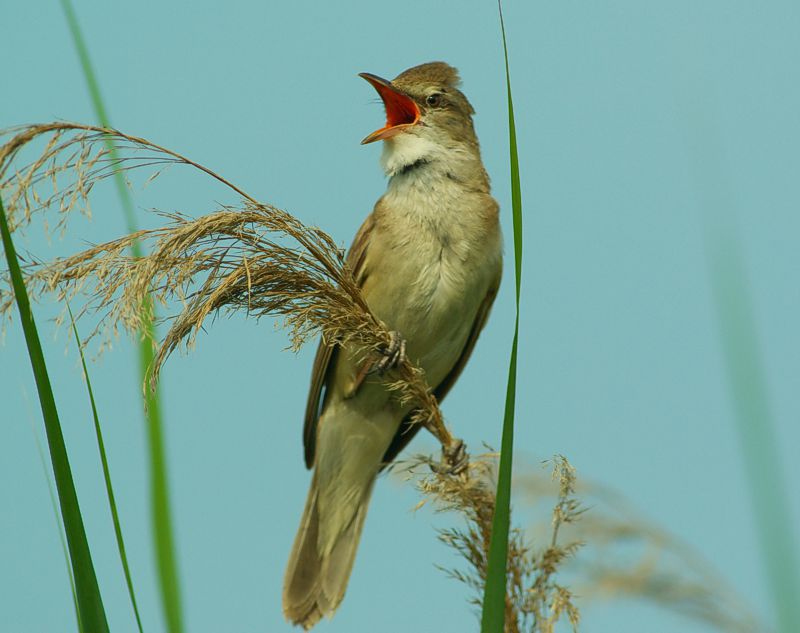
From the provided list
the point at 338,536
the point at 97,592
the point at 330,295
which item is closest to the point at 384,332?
the point at 330,295

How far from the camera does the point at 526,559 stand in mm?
2127

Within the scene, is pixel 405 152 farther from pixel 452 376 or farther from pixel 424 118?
pixel 452 376

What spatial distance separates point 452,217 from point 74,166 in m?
2.08

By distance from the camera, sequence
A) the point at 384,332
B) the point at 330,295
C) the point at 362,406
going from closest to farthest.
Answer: the point at 330,295
the point at 384,332
the point at 362,406

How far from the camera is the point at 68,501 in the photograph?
136 cm

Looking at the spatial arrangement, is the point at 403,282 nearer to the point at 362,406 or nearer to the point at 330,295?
the point at 362,406

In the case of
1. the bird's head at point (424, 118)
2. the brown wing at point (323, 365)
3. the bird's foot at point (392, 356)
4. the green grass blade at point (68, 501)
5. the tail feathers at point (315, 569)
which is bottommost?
the green grass blade at point (68, 501)

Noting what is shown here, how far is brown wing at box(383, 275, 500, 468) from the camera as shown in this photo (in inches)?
158

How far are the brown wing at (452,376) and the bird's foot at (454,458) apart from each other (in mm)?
1316

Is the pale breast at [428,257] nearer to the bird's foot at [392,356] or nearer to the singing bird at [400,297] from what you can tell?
the singing bird at [400,297]

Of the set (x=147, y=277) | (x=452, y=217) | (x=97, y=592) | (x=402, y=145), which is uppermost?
(x=402, y=145)

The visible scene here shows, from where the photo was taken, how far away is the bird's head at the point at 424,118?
382cm

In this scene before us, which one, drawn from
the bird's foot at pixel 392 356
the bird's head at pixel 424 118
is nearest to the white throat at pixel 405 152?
the bird's head at pixel 424 118

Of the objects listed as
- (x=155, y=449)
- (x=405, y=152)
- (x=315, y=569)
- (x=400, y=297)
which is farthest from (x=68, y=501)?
(x=315, y=569)
